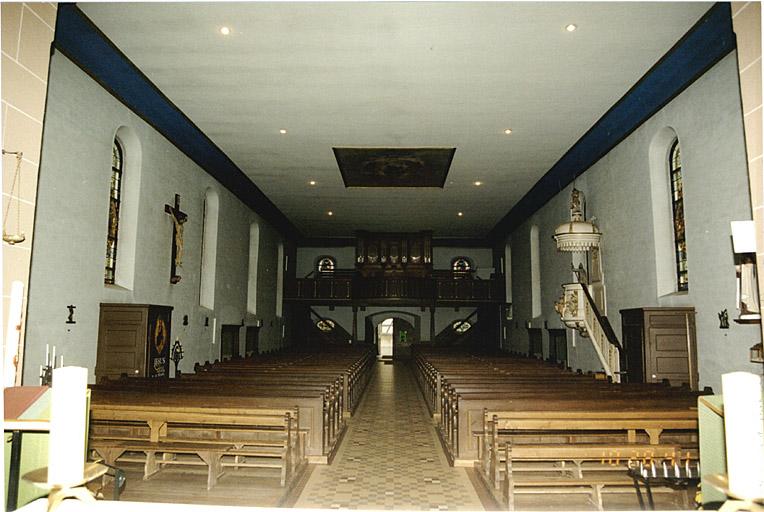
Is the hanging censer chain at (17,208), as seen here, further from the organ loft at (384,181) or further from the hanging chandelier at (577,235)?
the hanging chandelier at (577,235)

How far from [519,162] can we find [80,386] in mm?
12033

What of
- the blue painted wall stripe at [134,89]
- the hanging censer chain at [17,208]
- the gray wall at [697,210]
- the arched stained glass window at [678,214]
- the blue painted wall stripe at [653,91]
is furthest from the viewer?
the arched stained glass window at [678,214]

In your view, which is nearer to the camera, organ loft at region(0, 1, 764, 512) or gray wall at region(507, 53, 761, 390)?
organ loft at region(0, 1, 764, 512)

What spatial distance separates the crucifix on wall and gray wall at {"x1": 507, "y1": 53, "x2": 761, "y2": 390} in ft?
29.6

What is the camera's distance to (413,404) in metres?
11.5

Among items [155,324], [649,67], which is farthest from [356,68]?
[155,324]

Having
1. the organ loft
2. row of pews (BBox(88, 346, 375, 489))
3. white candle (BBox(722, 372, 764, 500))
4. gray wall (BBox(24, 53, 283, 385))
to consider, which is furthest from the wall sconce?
gray wall (BBox(24, 53, 283, 385))

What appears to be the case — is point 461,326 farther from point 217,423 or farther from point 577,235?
point 217,423

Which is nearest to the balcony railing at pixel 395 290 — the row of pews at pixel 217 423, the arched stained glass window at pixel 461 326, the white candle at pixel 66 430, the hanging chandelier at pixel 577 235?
the arched stained glass window at pixel 461 326

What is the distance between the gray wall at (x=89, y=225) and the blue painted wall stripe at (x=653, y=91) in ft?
27.8

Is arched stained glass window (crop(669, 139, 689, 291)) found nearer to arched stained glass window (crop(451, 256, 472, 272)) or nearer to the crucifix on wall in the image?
the crucifix on wall

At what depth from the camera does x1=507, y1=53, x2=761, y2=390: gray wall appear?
705cm

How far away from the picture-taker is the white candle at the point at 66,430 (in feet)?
5.48

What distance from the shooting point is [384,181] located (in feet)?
47.3
